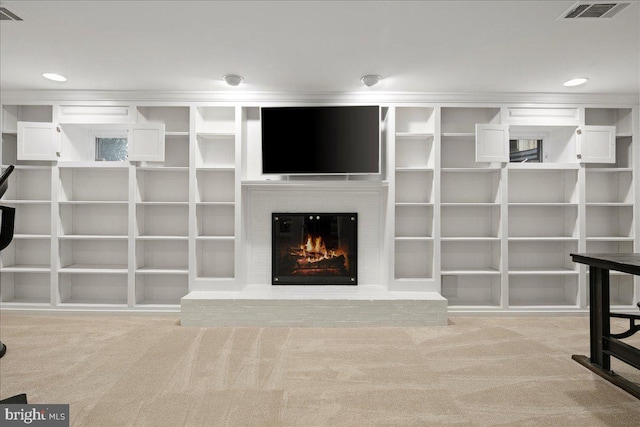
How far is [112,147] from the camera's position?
14.6 ft

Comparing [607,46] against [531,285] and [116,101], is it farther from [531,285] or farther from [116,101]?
[116,101]

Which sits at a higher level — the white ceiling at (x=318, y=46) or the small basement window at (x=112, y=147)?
the white ceiling at (x=318, y=46)

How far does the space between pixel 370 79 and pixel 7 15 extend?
2830 mm

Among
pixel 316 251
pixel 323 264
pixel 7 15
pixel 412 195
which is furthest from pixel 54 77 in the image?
pixel 412 195

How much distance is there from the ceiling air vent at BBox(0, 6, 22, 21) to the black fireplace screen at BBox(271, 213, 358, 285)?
2.75 metres

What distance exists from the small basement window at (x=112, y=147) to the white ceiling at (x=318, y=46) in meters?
0.61

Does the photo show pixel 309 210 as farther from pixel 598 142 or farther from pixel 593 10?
pixel 598 142

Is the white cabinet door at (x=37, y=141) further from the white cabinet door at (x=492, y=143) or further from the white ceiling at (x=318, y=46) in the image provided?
the white cabinet door at (x=492, y=143)

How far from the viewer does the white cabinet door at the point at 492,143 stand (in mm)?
3943

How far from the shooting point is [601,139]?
13.0 feet

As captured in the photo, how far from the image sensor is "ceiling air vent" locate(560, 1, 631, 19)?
223cm

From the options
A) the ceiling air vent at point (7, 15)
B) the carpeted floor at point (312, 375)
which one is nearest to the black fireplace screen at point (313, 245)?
the carpeted floor at point (312, 375)

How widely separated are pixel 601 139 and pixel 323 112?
3.07 metres

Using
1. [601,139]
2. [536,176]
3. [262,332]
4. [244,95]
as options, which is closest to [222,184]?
[244,95]
